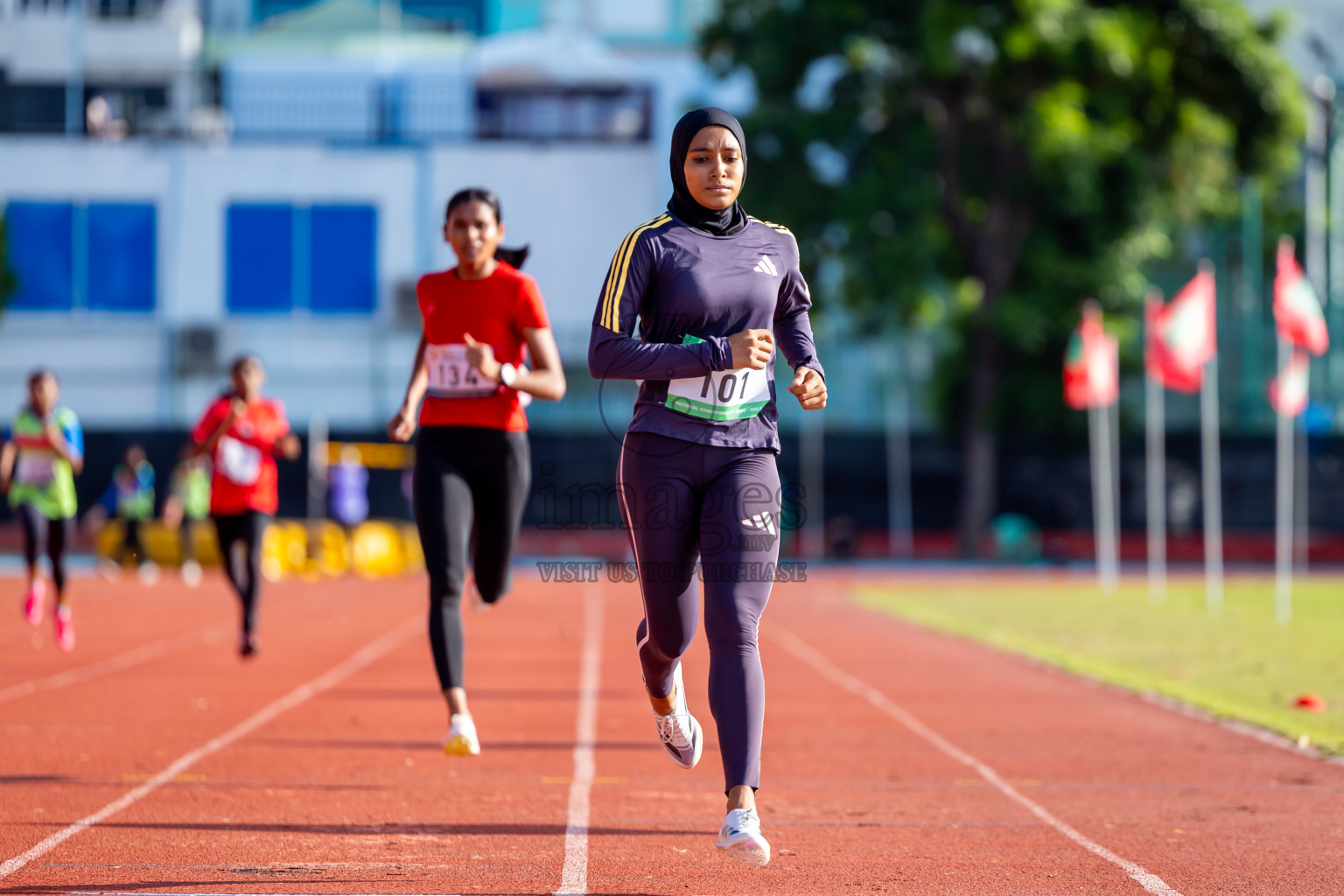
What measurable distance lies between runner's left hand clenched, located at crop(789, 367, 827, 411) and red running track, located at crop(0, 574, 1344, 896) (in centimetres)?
140

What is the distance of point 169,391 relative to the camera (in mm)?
37562

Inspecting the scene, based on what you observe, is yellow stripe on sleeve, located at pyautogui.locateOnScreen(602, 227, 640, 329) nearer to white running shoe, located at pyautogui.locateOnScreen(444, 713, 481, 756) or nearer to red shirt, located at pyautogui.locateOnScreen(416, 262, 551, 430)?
red shirt, located at pyautogui.locateOnScreen(416, 262, 551, 430)

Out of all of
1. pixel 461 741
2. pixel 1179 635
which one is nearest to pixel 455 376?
pixel 461 741

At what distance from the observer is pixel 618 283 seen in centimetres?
522

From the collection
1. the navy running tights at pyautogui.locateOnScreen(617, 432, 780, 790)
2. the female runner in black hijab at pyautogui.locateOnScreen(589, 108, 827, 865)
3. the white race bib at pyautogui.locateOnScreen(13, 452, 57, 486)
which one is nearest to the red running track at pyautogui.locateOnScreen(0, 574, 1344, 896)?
the navy running tights at pyautogui.locateOnScreen(617, 432, 780, 790)

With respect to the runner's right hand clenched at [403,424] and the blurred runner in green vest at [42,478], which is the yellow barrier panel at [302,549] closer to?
the blurred runner in green vest at [42,478]

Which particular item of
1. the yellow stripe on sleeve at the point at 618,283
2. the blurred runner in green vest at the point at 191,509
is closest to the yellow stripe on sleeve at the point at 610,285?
the yellow stripe on sleeve at the point at 618,283

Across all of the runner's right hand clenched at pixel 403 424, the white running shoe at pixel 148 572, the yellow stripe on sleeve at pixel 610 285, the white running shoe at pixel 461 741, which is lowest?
the white running shoe at pixel 148 572

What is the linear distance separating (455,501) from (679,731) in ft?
5.02

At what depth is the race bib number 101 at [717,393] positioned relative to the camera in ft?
16.9

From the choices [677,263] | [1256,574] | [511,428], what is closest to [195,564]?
[1256,574]

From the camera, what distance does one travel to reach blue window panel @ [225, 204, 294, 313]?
37531 millimetres

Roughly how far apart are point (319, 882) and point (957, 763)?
3.79 meters

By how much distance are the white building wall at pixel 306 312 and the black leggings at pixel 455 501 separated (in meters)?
30.0
